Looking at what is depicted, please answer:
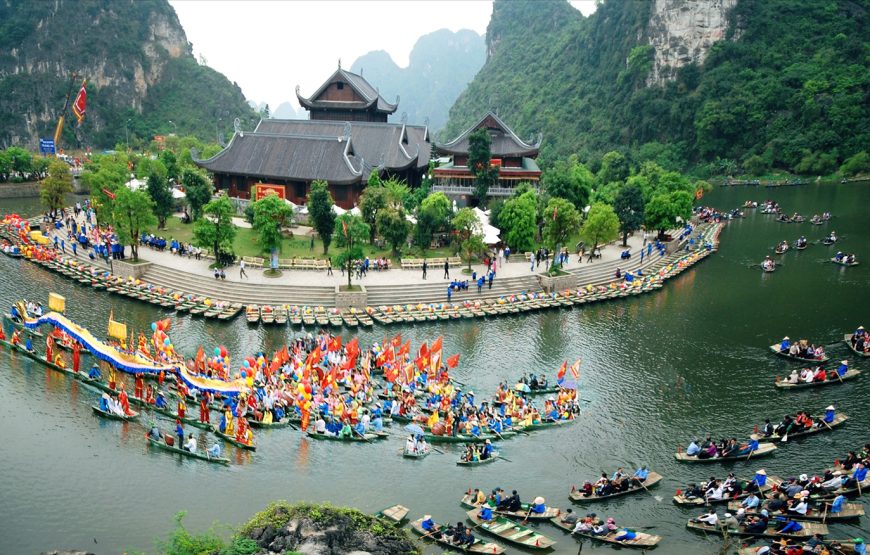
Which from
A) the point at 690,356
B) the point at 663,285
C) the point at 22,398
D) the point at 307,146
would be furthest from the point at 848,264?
the point at 22,398

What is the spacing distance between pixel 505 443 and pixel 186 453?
13783mm

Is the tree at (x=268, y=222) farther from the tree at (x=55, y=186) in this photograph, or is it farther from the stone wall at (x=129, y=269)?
the tree at (x=55, y=186)

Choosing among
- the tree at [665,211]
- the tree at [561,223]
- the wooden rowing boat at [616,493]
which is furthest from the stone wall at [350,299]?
the tree at [665,211]

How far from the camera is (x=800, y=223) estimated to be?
8025 cm

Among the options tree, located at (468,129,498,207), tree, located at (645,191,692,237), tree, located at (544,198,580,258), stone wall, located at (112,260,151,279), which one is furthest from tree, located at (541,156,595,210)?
stone wall, located at (112,260,151,279)

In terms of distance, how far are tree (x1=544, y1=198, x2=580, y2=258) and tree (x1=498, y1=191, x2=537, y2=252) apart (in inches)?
75.4

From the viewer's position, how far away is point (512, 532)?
2509 centimetres

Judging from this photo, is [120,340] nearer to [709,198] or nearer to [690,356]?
[690,356]

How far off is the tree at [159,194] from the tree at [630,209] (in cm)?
4047

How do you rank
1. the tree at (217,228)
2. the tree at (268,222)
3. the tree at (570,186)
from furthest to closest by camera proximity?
the tree at (570,186)
the tree at (268,222)
the tree at (217,228)

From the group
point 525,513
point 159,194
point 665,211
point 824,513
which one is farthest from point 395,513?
point 665,211

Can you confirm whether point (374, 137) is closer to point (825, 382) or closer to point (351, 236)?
point (351, 236)

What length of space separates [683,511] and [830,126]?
108 metres

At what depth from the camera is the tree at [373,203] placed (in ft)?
186
